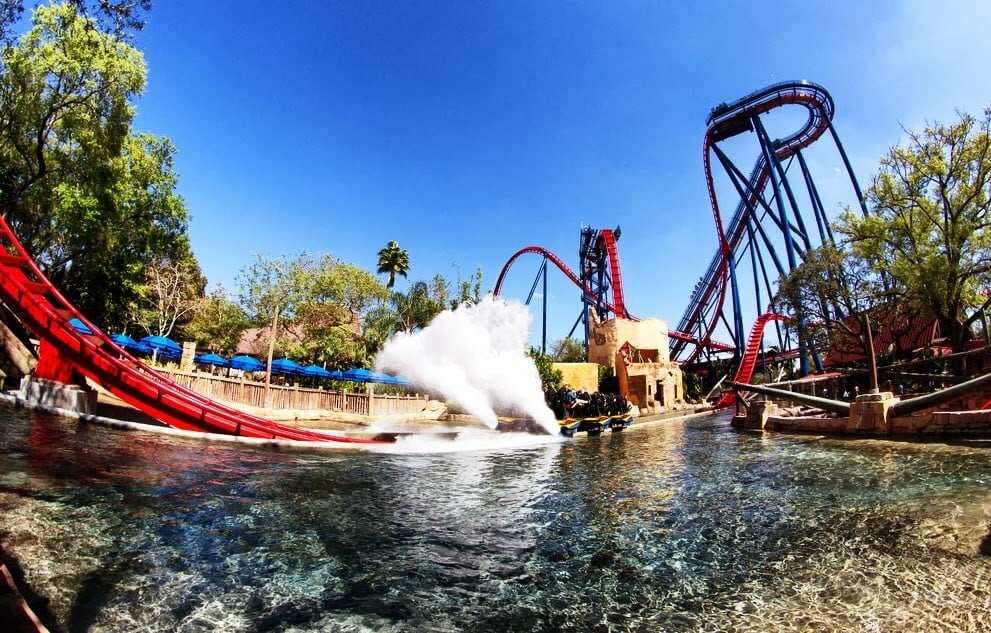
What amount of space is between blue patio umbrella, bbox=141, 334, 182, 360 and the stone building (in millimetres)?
29712

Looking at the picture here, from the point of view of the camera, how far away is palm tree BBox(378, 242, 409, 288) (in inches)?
1972

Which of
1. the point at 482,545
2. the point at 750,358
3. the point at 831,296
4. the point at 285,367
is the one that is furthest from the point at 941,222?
the point at 285,367

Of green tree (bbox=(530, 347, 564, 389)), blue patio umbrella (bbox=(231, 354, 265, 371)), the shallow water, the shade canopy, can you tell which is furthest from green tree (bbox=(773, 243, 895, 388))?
the shade canopy

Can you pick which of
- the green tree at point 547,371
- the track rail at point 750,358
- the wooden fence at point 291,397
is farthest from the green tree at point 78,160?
the track rail at point 750,358

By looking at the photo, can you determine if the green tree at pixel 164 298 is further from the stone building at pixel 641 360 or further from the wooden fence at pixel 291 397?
the stone building at pixel 641 360

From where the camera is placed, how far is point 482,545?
18.0ft

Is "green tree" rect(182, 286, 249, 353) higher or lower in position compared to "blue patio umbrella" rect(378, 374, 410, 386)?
higher

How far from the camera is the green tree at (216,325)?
36.7 meters

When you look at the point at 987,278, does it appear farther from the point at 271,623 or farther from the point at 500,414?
the point at 271,623

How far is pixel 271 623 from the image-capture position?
12.0ft

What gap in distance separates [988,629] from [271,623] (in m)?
5.20

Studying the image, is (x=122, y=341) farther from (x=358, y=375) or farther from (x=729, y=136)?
(x=729, y=136)

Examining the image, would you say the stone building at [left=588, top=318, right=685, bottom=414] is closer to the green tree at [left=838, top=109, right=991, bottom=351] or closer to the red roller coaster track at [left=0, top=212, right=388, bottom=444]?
the green tree at [left=838, top=109, right=991, bottom=351]

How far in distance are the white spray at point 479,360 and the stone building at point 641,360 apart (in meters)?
18.2
